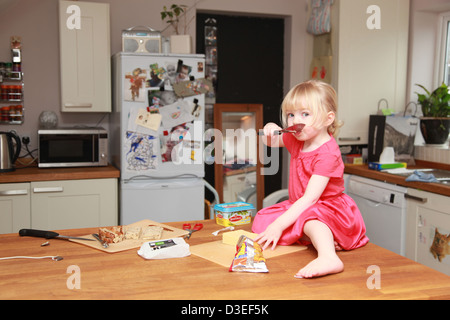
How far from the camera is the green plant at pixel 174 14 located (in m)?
3.46

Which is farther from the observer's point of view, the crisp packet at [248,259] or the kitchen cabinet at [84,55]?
the kitchen cabinet at [84,55]

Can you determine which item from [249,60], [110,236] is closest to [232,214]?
[110,236]

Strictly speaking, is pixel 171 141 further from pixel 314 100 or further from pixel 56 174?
pixel 314 100

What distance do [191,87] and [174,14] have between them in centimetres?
83

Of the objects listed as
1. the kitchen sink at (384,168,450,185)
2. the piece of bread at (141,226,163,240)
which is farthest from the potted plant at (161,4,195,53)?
the piece of bread at (141,226,163,240)

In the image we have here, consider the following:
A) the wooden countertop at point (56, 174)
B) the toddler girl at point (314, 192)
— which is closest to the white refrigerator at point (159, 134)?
the wooden countertop at point (56, 174)

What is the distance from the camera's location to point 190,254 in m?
1.32

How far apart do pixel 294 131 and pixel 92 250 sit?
70 cm

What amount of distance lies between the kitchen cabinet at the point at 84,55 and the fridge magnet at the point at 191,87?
54 centimetres

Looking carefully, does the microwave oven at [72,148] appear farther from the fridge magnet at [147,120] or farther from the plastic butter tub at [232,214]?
the plastic butter tub at [232,214]

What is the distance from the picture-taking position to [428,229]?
8.93 ft

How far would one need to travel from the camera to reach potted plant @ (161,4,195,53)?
10.8ft
